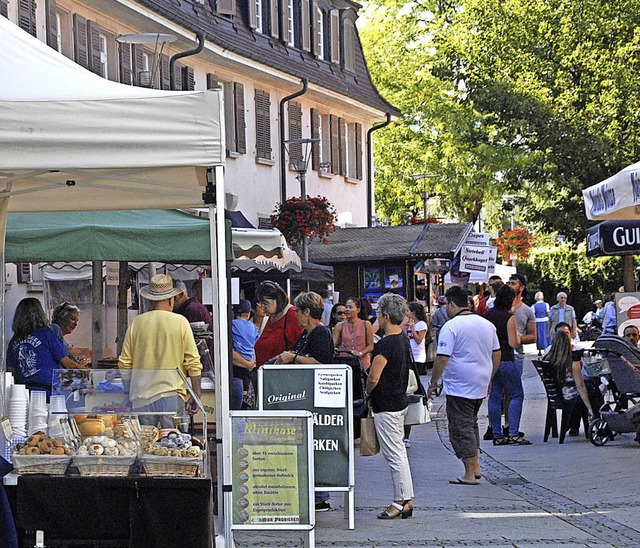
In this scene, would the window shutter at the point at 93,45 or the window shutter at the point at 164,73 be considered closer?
the window shutter at the point at 93,45

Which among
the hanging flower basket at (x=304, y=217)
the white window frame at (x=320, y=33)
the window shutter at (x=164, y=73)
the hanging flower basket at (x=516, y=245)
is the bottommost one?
the hanging flower basket at (x=304, y=217)

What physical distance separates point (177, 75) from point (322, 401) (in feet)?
54.0

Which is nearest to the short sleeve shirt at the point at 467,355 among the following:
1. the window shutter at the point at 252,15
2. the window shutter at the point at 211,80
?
the window shutter at the point at 211,80

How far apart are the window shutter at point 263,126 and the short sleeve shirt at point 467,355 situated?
18.3m

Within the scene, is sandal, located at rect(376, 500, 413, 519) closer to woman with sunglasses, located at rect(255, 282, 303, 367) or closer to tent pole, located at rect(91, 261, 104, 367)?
woman with sunglasses, located at rect(255, 282, 303, 367)

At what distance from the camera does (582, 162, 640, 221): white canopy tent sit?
44.2 ft

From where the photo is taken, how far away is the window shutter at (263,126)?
30.7m

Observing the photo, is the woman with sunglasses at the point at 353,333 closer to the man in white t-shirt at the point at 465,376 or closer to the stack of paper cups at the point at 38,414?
the man in white t-shirt at the point at 465,376

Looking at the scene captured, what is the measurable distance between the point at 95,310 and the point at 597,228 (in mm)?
5900

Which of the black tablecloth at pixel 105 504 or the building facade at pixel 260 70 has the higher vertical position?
the building facade at pixel 260 70

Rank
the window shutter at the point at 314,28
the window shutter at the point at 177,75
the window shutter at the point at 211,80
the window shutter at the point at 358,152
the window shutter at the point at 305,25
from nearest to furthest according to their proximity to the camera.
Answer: the window shutter at the point at 177,75 → the window shutter at the point at 211,80 → the window shutter at the point at 305,25 → the window shutter at the point at 314,28 → the window shutter at the point at 358,152

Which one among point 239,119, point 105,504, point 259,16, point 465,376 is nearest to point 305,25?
point 259,16

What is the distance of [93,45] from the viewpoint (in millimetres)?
22375

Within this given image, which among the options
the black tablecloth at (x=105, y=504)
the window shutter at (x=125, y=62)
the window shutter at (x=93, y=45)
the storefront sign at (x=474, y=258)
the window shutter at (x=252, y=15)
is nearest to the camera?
the black tablecloth at (x=105, y=504)
